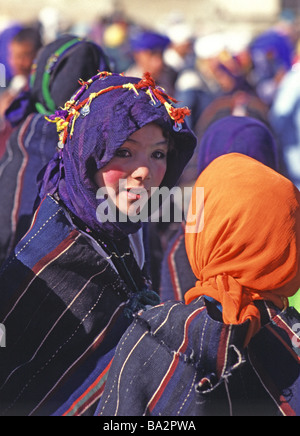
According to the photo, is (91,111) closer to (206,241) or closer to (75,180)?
(75,180)

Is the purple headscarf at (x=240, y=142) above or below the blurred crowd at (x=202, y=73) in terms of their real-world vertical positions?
above

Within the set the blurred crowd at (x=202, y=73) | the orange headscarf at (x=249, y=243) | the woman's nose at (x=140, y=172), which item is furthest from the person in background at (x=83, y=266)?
the blurred crowd at (x=202, y=73)

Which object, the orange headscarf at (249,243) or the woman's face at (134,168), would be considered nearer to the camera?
the orange headscarf at (249,243)

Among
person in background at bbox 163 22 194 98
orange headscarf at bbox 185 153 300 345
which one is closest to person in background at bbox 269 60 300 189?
person in background at bbox 163 22 194 98

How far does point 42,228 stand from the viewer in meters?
2.28

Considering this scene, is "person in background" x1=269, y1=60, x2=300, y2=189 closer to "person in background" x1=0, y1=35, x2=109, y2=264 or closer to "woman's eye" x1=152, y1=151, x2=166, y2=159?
"person in background" x1=0, y1=35, x2=109, y2=264

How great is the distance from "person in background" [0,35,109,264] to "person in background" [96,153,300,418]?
3.63 ft

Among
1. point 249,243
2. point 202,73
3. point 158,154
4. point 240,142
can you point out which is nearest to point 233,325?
point 249,243

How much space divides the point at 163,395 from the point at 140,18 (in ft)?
51.1

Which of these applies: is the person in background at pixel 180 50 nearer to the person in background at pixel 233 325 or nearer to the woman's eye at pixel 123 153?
the woman's eye at pixel 123 153

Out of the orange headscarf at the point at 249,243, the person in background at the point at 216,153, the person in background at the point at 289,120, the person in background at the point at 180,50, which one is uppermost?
the orange headscarf at the point at 249,243

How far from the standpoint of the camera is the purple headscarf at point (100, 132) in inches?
86.8

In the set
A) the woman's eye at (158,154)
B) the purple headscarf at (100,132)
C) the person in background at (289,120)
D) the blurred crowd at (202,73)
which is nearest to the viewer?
the purple headscarf at (100,132)

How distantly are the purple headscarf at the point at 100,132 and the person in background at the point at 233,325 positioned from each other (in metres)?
0.36
